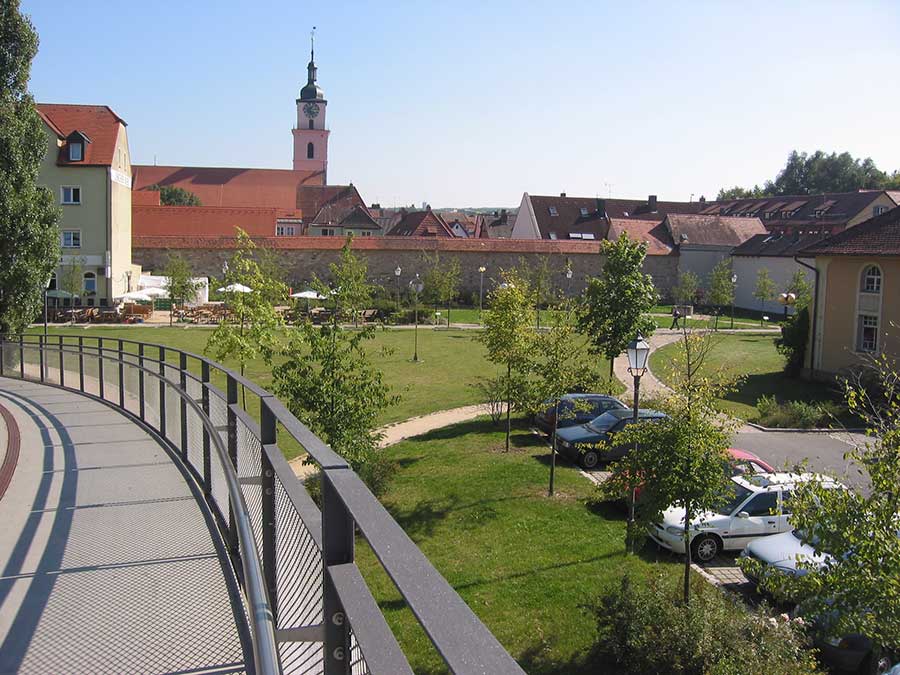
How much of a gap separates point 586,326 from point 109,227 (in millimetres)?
32713

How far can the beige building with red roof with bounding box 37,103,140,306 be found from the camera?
152ft

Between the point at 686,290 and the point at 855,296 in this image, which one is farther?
the point at 686,290

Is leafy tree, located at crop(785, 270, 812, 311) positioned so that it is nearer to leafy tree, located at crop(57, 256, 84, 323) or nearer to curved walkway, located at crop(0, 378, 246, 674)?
leafy tree, located at crop(57, 256, 84, 323)

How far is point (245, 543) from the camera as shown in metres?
2.98

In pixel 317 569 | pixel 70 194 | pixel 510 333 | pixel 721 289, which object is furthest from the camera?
pixel 721 289

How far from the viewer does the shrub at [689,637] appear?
28.2 feet

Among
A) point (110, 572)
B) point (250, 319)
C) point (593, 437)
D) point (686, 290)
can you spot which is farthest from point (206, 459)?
point (686, 290)

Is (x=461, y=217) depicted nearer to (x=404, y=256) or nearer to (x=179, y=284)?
(x=404, y=256)

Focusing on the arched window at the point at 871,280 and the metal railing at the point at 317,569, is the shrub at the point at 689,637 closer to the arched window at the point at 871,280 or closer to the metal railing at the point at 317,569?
the metal railing at the point at 317,569

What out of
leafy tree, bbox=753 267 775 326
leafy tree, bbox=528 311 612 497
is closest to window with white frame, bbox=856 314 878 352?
leafy tree, bbox=528 311 612 497

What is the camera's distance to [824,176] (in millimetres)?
130000

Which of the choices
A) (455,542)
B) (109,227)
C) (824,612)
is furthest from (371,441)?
(109,227)

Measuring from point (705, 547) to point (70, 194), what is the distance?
44.1 meters

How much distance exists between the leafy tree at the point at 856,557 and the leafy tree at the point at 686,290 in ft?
169
